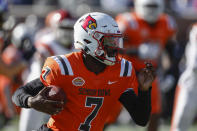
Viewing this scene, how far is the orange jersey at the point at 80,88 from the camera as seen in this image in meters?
3.79

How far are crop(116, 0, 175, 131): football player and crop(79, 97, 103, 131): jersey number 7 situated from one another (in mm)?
2546

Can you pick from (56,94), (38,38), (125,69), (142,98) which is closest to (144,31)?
(38,38)

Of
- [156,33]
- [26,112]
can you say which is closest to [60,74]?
[26,112]

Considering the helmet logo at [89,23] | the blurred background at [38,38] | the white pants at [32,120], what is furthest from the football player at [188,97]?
the helmet logo at [89,23]

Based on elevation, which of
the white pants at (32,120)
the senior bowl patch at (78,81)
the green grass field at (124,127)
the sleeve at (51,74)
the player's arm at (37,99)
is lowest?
the green grass field at (124,127)

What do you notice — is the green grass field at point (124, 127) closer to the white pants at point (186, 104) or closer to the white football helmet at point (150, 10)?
the white football helmet at point (150, 10)

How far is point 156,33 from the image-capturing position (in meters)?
6.88

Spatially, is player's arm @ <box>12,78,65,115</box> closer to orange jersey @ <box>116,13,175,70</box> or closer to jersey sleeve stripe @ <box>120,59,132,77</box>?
jersey sleeve stripe @ <box>120,59,132,77</box>

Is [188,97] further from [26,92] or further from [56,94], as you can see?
[56,94]

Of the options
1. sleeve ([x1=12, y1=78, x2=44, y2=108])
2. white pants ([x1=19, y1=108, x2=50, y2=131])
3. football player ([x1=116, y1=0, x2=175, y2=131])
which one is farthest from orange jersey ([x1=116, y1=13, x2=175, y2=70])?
sleeve ([x1=12, y1=78, x2=44, y2=108])

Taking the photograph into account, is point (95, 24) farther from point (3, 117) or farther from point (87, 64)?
point (3, 117)

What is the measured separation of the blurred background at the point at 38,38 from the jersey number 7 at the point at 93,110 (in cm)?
211

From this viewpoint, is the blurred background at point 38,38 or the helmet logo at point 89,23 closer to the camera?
the helmet logo at point 89,23

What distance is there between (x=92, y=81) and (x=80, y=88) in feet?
0.33
